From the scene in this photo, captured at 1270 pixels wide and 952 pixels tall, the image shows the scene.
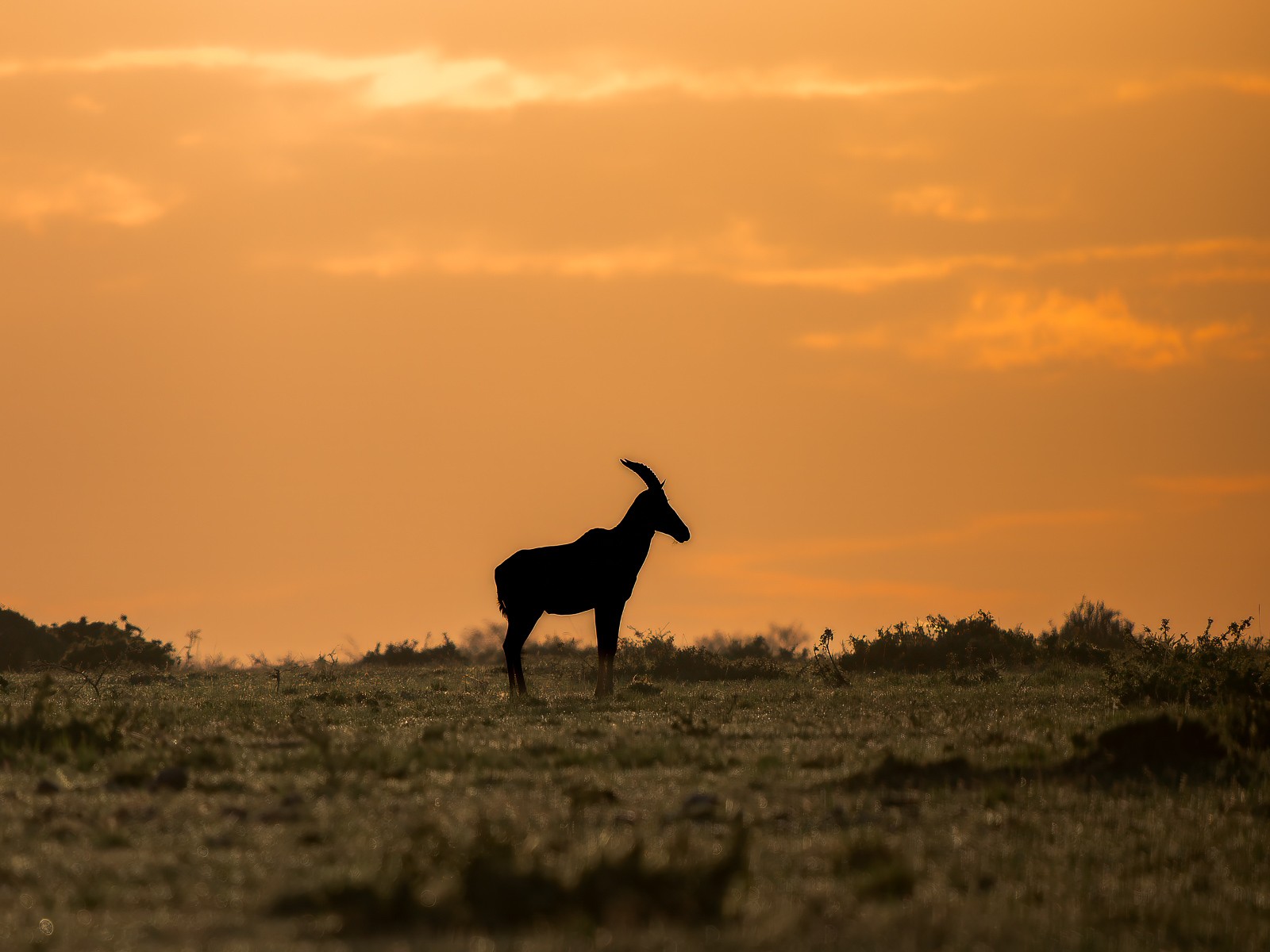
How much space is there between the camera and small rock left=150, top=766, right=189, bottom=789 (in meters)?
12.9

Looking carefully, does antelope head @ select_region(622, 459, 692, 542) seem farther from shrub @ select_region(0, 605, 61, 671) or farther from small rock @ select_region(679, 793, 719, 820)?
shrub @ select_region(0, 605, 61, 671)

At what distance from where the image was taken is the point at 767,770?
46.2 feet

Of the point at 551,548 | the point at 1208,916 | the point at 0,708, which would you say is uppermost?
the point at 551,548

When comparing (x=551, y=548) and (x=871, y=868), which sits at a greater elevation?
(x=551, y=548)

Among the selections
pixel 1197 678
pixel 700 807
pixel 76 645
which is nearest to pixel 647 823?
pixel 700 807

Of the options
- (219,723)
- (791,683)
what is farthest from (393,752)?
(791,683)

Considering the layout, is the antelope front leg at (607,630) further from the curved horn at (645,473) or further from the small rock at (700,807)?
the small rock at (700,807)

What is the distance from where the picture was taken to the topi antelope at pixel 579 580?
25078mm

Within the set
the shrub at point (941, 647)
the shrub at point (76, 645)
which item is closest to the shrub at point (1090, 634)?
the shrub at point (941, 647)

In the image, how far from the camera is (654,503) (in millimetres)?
25828

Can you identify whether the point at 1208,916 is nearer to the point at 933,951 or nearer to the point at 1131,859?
the point at 1131,859

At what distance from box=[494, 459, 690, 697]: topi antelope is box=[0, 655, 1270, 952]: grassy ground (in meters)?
5.31

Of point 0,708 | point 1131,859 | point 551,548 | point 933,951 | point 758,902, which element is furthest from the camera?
point 551,548

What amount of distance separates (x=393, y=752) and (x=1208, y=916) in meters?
7.64
